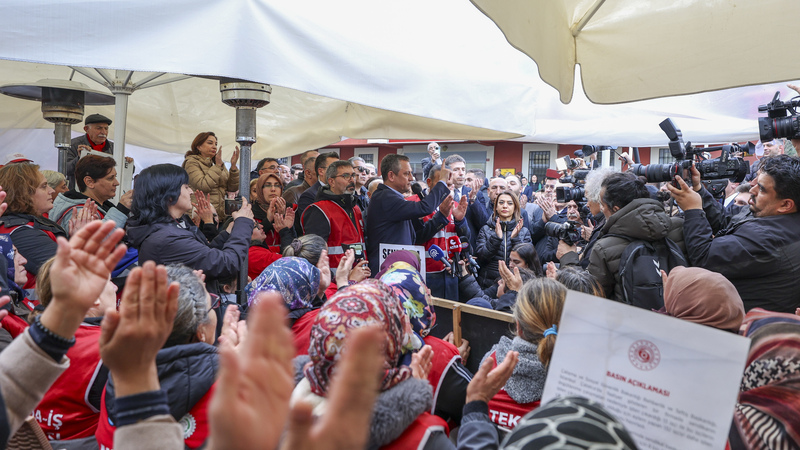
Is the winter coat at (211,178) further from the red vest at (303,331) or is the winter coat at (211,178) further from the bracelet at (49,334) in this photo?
the bracelet at (49,334)

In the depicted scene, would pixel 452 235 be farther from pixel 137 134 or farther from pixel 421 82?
pixel 137 134

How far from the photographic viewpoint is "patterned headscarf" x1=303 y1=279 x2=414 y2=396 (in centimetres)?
151

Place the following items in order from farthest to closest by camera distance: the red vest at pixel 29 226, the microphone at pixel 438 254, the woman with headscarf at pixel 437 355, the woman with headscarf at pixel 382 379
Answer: the microphone at pixel 438 254 < the red vest at pixel 29 226 < the woman with headscarf at pixel 437 355 < the woman with headscarf at pixel 382 379

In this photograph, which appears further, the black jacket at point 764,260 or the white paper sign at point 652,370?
the black jacket at point 764,260

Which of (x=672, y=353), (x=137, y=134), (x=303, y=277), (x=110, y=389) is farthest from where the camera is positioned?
(x=137, y=134)

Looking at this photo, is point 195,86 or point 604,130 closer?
point 195,86

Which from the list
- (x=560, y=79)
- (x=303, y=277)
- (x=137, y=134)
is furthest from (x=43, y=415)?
(x=137, y=134)

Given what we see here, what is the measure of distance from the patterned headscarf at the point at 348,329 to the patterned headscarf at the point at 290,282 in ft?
3.45

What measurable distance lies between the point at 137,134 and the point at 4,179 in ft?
9.00

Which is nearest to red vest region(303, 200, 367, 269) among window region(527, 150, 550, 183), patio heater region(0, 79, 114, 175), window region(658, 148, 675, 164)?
patio heater region(0, 79, 114, 175)

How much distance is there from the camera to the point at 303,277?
271 cm

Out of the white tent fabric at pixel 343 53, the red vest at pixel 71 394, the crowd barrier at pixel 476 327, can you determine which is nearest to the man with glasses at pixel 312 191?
the white tent fabric at pixel 343 53

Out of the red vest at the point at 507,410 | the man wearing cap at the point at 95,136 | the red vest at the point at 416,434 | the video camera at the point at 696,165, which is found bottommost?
the red vest at the point at 507,410

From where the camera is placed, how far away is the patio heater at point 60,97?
4.62 metres
